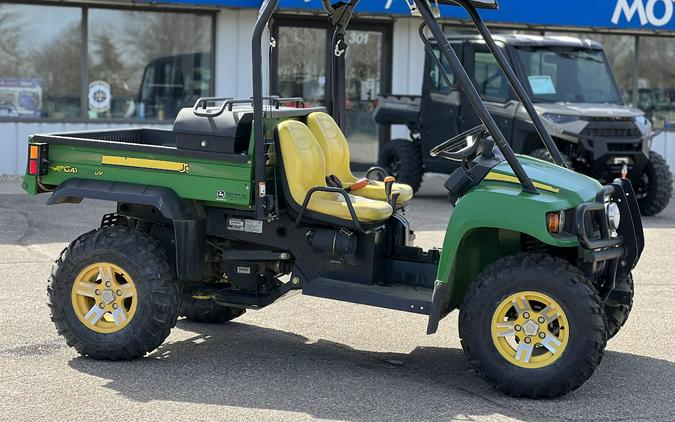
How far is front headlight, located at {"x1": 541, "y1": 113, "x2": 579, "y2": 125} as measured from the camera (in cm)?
1241

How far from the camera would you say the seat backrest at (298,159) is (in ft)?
20.5

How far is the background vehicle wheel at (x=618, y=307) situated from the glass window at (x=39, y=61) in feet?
33.3

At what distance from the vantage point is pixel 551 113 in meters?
12.5

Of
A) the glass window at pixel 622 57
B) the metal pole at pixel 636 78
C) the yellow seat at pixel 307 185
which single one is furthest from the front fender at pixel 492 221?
the metal pole at pixel 636 78

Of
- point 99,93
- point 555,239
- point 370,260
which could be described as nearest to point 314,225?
point 370,260

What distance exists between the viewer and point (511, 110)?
42.0 feet

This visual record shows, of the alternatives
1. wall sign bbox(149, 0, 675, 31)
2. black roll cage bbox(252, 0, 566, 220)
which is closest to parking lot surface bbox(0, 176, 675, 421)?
black roll cage bbox(252, 0, 566, 220)

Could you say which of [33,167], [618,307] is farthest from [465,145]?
[33,167]

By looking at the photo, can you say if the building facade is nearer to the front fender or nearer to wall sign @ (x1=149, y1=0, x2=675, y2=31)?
wall sign @ (x1=149, y1=0, x2=675, y2=31)

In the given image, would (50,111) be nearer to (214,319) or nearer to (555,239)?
(214,319)

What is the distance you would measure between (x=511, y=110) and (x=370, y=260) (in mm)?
6973

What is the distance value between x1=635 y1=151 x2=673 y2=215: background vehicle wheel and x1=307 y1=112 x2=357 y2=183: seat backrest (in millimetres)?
6830

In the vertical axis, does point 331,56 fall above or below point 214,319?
above

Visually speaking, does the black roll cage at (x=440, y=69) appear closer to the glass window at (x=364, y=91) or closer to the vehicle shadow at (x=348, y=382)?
the vehicle shadow at (x=348, y=382)
